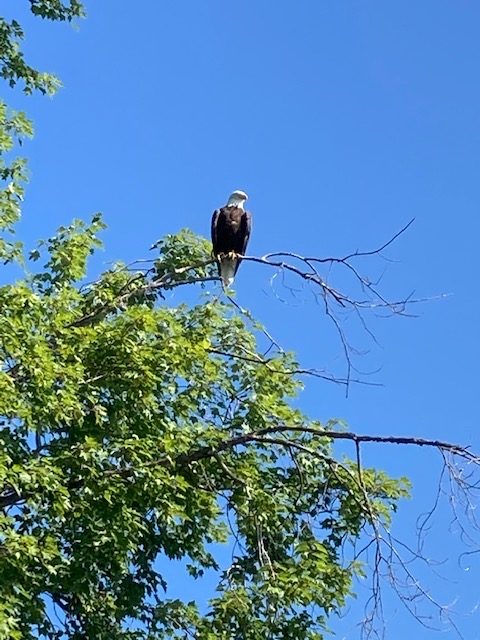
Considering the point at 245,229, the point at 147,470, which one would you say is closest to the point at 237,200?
the point at 245,229

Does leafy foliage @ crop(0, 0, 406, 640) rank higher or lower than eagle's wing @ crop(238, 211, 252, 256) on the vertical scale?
lower

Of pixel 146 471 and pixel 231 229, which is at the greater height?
pixel 231 229

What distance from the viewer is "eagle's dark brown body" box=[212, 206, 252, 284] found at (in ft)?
31.9

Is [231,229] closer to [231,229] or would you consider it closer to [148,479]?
[231,229]

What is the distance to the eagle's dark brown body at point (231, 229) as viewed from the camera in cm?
973

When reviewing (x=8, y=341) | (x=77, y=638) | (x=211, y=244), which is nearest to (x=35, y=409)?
(x=8, y=341)

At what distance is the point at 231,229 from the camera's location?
32.5 ft

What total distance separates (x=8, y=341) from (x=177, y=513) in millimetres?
1496

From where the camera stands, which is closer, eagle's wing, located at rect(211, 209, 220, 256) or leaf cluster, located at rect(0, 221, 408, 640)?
leaf cluster, located at rect(0, 221, 408, 640)

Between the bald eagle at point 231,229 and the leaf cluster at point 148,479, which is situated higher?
the bald eagle at point 231,229

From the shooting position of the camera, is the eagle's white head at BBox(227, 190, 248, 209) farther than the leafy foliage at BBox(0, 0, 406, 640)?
Yes

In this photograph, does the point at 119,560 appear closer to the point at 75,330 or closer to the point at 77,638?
the point at 77,638

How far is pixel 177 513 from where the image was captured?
25.1 feet

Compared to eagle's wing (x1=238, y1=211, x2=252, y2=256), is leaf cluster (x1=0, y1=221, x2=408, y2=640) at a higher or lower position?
lower
